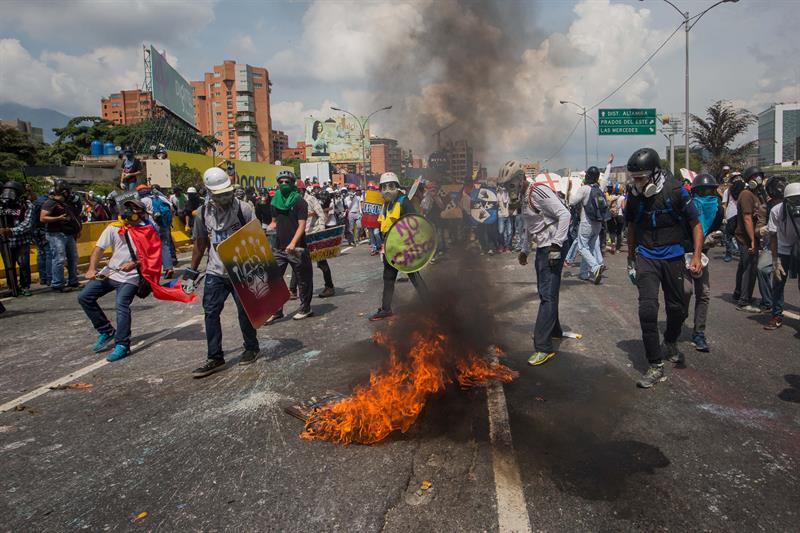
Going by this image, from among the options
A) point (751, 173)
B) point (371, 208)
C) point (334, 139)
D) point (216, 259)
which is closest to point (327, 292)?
point (216, 259)

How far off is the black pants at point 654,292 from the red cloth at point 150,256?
15.0 ft

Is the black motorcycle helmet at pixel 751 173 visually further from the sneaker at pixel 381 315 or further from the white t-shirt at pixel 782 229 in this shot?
the sneaker at pixel 381 315

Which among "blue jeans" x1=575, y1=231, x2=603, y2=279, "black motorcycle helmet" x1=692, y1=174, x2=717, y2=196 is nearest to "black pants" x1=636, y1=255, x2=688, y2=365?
"black motorcycle helmet" x1=692, y1=174, x2=717, y2=196

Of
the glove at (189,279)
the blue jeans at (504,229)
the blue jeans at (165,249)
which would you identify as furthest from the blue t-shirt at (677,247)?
the blue jeans at (504,229)

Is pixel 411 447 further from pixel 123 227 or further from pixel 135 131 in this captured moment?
pixel 135 131

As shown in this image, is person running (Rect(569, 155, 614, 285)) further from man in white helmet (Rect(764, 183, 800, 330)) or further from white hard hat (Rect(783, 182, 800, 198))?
white hard hat (Rect(783, 182, 800, 198))

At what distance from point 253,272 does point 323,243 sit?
115 inches

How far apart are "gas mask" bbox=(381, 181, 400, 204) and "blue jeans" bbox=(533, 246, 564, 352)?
2.36 metres

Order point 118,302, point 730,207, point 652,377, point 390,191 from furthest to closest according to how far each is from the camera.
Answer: point 730,207
point 390,191
point 118,302
point 652,377

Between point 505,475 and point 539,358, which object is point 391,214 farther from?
point 505,475

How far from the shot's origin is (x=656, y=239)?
4.53 meters

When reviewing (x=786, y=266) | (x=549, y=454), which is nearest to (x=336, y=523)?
(x=549, y=454)

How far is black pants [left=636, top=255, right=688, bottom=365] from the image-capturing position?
14.6ft

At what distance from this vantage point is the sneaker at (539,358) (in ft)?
16.3
